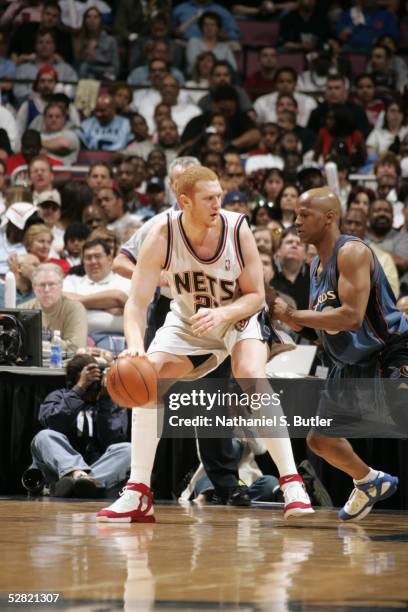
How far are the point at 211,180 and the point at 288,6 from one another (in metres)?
10.6

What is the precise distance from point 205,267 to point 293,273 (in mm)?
3556

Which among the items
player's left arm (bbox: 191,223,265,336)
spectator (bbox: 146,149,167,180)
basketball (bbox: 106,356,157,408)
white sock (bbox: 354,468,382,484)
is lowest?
white sock (bbox: 354,468,382,484)

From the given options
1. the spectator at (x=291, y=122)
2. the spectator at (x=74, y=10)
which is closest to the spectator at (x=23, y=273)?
the spectator at (x=291, y=122)

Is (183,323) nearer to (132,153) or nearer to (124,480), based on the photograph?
(124,480)

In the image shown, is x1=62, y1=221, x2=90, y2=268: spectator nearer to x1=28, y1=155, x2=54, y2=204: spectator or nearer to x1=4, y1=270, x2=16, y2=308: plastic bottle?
x1=28, y1=155, x2=54, y2=204: spectator

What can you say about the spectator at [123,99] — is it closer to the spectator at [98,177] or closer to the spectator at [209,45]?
the spectator at [209,45]

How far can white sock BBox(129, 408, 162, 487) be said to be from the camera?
18.2 feet

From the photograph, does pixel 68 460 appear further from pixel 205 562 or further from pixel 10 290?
pixel 205 562

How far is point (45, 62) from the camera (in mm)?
13719

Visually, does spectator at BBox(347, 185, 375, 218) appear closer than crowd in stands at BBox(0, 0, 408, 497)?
No

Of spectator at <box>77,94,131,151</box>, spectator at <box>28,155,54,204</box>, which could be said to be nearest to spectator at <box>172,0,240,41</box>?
spectator at <box>77,94,131,151</box>

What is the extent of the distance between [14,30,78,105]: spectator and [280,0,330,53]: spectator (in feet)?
10.1

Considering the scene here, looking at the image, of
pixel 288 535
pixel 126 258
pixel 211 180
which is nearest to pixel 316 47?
pixel 126 258

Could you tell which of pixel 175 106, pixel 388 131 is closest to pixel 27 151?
pixel 175 106
